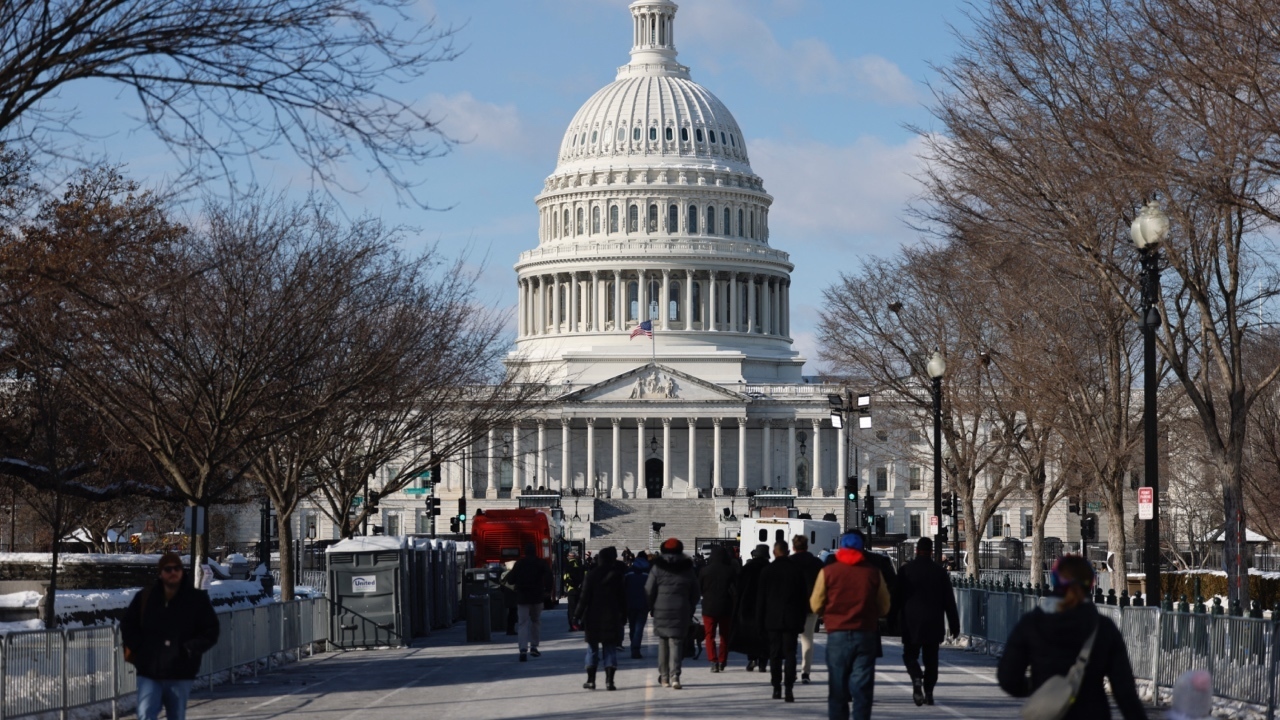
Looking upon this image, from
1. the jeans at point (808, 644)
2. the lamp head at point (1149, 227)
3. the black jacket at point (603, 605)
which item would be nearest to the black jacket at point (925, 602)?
the jeans at point (808, 644)

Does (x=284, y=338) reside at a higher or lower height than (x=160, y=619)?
higher

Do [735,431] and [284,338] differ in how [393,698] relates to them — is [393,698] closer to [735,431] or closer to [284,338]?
[284,338]

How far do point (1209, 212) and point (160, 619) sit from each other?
19169 mm

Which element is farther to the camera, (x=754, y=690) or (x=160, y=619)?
(x=754, y=690)

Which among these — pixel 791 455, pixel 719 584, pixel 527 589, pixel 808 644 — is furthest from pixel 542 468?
pixel 808 644

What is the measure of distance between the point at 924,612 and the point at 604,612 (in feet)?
16.5

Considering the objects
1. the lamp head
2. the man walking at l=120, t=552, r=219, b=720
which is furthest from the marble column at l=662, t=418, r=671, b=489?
the man walking at l=120, t=552, r=219, b=720

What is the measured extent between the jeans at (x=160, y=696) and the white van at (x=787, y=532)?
103 ft

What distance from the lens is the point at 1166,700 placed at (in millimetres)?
23109

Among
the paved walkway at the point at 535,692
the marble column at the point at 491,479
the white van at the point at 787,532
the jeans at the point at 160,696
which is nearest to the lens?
the jeans at the point at 160,696

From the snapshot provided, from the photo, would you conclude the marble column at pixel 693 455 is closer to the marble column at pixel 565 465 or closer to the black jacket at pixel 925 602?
the marble column at pixel 565 465

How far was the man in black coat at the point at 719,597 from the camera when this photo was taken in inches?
1025

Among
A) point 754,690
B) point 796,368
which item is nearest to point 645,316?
point 796,368

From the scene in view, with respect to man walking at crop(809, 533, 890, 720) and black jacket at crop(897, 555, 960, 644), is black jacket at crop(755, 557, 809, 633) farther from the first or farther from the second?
man walking at crop(809, 533, 890, 720)
